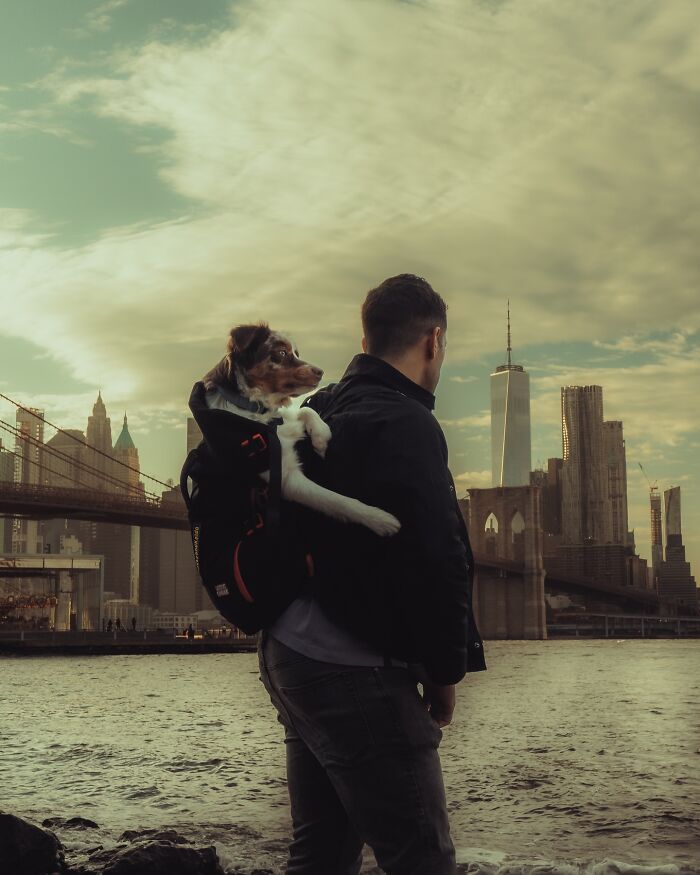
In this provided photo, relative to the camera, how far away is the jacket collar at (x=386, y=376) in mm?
2385

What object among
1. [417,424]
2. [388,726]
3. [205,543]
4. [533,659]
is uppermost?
[417,424]

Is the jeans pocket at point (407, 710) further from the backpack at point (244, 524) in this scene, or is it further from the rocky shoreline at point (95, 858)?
the rocky shoreline at point (95, 858)

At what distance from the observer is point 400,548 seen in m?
2.13

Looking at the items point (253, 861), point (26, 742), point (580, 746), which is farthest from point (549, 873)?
point (26, 742)

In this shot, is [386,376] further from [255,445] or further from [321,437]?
[255,445]

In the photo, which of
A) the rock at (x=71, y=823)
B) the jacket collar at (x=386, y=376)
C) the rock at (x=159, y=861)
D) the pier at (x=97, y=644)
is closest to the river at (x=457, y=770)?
the rock at (x=71, y=823)

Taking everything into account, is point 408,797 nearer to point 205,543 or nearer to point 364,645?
point 364,645

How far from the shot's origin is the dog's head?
2.65 metres

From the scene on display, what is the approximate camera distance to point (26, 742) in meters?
18.2

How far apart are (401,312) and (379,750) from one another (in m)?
0.96

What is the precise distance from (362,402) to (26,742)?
17659 mm

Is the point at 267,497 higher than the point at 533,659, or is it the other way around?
the point at 267,497

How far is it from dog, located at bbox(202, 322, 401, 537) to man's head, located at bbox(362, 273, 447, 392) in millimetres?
235

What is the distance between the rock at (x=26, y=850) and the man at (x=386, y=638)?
5360 millimetres
